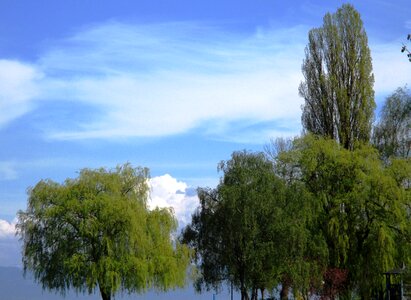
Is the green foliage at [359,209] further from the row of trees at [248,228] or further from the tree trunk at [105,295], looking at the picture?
the tree trunk at [105,295]

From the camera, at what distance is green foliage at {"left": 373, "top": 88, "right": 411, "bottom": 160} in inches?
2101

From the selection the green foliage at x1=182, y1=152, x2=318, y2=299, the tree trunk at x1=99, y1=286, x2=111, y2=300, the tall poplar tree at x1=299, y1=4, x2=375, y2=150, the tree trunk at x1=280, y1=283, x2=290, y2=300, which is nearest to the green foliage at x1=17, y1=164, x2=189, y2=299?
the tree trunk at x1=99, y1=286, x2=111, y2=300

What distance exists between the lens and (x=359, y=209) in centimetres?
4384

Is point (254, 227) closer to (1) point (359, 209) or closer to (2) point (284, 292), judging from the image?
(2) point (284, 292)

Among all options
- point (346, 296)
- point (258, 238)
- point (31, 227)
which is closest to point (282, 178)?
point (258, 238)

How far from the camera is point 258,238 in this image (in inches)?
1570

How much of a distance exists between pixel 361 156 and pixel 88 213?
717 inches

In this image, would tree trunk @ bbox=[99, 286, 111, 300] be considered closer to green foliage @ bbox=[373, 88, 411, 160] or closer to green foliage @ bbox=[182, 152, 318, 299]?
green foliage @ bbox=[182, 152, 318, 299]

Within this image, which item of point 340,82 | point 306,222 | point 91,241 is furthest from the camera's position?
point 340,82

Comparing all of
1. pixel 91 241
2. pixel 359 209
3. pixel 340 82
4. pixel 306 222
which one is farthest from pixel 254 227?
pixel 340 82

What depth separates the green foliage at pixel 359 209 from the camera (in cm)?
4284

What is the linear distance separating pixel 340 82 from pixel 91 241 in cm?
2399

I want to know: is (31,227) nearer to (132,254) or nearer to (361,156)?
(132,254)

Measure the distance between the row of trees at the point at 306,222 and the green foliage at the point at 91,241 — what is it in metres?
3.80
